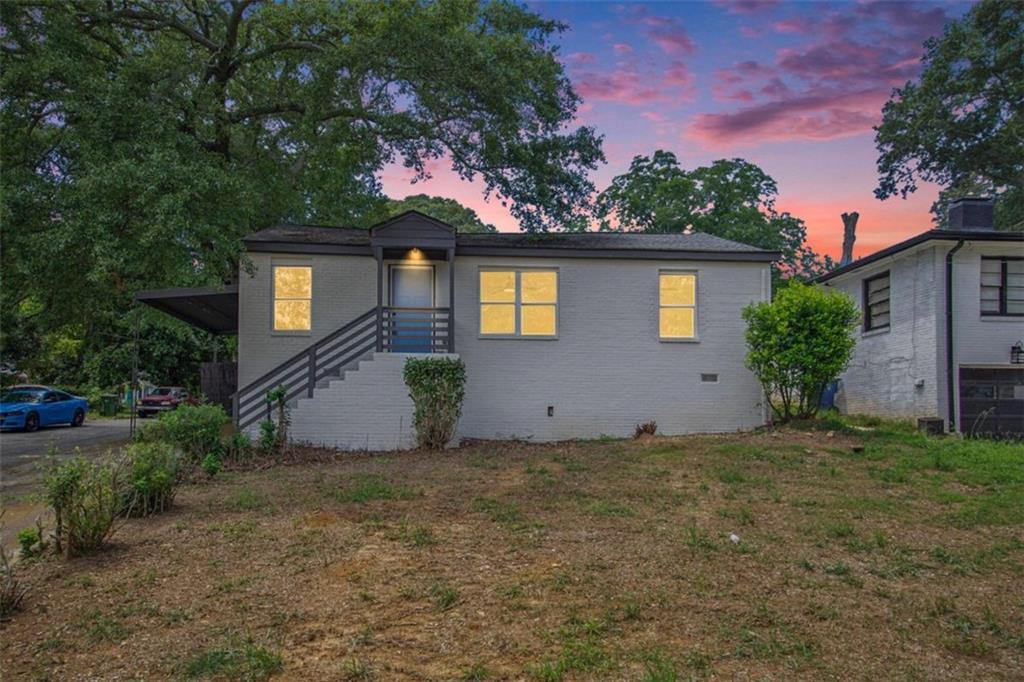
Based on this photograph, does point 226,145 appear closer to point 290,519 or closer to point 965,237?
point 290,519

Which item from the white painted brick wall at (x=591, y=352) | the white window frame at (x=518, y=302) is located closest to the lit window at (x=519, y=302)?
the white window frame at (x=518, y=302)

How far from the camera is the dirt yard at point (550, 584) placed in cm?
346

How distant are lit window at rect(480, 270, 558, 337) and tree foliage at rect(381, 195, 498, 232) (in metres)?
26.1

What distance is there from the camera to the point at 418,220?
12.3 meters

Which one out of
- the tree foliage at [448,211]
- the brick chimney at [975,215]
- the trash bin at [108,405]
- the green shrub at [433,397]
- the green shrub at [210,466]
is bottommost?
the trash bin at [108,405]

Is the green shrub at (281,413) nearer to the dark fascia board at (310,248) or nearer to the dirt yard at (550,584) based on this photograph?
the dirt yard at (550,584)

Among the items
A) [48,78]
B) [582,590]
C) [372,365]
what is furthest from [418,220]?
[582,590]

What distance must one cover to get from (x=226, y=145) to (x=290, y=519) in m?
13.8

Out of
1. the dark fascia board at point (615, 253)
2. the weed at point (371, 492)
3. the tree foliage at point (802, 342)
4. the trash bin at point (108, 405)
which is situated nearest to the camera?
the weed at point (371, 492)

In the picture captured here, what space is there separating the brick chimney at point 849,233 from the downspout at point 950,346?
653 inches

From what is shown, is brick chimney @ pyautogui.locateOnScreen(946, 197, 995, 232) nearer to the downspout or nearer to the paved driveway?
the downspout

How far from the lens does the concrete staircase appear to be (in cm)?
1131

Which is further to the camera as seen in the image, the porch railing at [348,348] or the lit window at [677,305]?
the lit window at [677,305]

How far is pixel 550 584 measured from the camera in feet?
14.6
